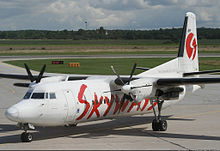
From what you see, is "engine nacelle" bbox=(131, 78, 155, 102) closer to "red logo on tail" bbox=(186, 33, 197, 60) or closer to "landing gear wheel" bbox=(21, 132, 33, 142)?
"landing gear wheel" bbox=(21, 132, 33, 142)

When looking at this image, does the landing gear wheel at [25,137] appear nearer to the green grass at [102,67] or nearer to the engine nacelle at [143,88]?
the engine nacelle at [143,88]

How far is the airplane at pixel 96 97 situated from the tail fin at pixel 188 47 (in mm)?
743

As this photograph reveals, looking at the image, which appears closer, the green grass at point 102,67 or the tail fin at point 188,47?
the tail fin at point 188,47

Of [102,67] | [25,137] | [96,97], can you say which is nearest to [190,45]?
[96,97]

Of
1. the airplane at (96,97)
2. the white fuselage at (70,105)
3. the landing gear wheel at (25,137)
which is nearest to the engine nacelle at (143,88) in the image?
the airplane at (96,97)

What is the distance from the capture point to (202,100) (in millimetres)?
31797

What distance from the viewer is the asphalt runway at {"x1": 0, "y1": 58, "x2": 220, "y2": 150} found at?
16797 millimetres

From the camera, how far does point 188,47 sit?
24.1m

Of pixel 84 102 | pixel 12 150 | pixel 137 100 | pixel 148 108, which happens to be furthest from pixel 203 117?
pixel 12 150

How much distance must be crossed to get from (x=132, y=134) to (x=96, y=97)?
2.66m

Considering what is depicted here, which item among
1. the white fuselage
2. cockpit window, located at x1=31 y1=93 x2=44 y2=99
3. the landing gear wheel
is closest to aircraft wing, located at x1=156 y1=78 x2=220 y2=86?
the white fuselage

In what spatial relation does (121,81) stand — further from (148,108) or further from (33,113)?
(33,113)

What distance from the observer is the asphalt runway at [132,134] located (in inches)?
661

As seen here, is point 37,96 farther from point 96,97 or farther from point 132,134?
point 132,134
